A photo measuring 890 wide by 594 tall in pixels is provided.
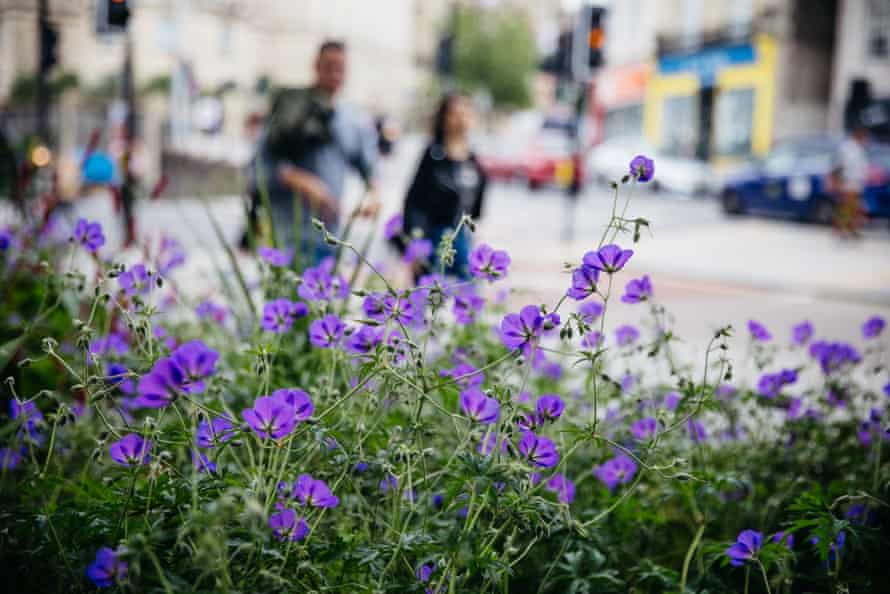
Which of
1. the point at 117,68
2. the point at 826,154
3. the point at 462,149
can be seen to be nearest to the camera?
the point at 462,149

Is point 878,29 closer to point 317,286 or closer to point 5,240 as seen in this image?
point 5,240

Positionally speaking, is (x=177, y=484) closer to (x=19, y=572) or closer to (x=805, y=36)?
(x=19, y=572)

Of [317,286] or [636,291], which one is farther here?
[317,286]

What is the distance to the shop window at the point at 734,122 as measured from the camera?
27.8m

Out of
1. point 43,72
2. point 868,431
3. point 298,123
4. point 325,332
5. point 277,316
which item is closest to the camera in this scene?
point 325,332

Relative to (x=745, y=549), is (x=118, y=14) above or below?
above

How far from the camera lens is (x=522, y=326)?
5.54 feet

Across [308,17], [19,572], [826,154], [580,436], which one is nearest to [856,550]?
[580,436]

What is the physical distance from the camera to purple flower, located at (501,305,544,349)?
1668mm

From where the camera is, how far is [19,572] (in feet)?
5.41

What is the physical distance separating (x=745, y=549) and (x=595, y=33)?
454 inches

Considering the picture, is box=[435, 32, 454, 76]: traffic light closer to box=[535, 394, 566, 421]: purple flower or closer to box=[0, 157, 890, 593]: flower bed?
box=[0, 157, 890, 593]: flower bed

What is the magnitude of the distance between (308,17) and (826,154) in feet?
152

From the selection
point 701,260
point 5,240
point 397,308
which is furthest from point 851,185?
point 397,308
